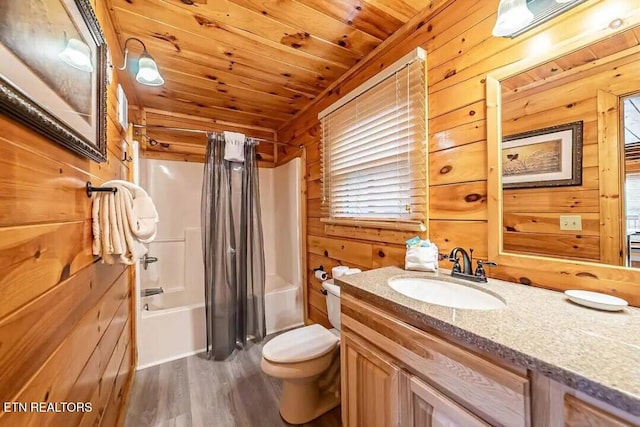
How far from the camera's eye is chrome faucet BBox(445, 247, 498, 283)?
109cm

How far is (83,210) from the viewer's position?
93 centimetres

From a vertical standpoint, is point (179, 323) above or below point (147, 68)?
below

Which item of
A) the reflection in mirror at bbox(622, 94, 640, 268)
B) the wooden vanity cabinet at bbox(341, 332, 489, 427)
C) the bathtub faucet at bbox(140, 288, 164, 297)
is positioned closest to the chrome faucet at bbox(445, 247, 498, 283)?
the reflection in mirror at bbox(622, 94, 640, 268)

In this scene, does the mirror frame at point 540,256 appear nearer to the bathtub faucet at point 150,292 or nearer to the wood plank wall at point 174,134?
the wood plank wall at point 174,134

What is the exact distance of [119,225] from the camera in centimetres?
104

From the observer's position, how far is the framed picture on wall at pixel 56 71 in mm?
506

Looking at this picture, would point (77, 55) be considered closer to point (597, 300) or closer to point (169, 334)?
point (597, 300)

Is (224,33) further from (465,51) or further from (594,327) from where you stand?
(594,327)

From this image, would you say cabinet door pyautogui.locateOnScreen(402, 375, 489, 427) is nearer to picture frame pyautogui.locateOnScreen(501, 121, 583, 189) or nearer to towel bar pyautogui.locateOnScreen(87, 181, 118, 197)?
picture frame pyautogui.locateOnScreen(501, 121, 583, 189)

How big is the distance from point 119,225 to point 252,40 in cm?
130

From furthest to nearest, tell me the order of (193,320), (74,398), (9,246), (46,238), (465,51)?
(193,320) < (465,51) < (74,398) < (46,238) < (9,246)

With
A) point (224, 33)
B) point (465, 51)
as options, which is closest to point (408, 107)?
point (465, 51)

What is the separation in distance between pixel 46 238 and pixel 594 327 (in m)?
1.46

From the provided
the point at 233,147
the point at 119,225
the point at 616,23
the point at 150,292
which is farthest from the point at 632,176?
the point at 150,292
